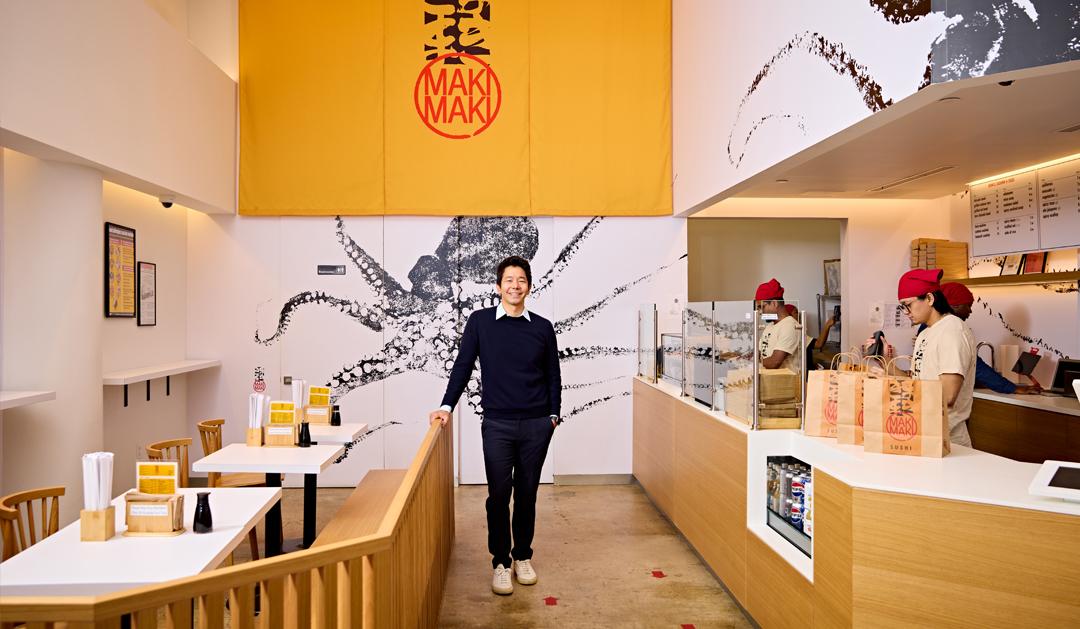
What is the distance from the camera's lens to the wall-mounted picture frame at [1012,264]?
5.52 m

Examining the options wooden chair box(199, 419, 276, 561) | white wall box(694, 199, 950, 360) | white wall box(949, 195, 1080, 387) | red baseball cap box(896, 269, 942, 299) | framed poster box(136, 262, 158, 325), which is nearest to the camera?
red baseball cap box(896, 269, 942, 299)

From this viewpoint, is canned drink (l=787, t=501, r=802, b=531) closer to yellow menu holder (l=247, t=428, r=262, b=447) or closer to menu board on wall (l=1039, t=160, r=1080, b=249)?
yellow menu holder (l=247, t=428, r=262, b=447)

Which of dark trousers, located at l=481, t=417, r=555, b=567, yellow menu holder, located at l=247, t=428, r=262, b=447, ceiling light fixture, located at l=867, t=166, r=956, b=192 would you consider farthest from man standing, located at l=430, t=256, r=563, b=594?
ceiling light fixture, located at l=867, t=166, r=956, b=192

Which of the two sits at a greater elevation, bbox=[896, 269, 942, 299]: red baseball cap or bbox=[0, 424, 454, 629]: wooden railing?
bbox=[896, 269, 942, 299]: red baseball cap

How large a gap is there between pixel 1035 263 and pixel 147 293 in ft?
23.1

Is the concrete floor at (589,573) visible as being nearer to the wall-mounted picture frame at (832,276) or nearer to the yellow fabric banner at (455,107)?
the yellow fabric banner at (455,107)

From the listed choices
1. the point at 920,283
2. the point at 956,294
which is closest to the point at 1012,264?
the point at 956,294

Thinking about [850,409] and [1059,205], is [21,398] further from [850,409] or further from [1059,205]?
[1059,205]

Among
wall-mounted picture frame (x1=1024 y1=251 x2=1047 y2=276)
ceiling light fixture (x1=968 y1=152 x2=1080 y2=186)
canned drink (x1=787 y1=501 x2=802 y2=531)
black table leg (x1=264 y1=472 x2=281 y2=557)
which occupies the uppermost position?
ceiling light fixture (x1=968 y1=152 x2=1080 y2=186)

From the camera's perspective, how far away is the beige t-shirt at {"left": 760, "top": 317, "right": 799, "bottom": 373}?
3.47 metres

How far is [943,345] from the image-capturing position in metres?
3.48

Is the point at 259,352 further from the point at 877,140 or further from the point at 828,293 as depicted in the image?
the point at 828,293

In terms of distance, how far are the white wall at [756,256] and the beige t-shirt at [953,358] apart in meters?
5.28

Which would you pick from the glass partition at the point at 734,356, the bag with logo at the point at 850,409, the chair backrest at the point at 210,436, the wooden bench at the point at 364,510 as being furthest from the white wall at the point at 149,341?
the bag with logo at the point at 850,409
